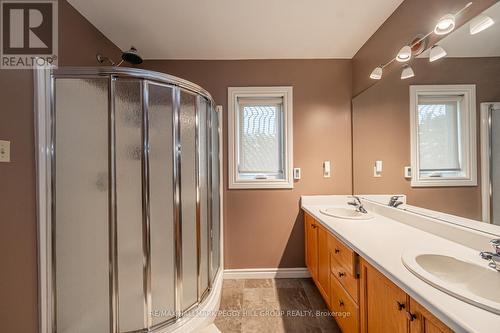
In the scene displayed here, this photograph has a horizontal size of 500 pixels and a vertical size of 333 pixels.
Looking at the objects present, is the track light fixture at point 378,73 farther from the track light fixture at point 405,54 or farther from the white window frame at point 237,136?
the white window frame at point 237,136

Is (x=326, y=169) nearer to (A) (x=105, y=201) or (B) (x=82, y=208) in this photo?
(A) (x=105, y=201)

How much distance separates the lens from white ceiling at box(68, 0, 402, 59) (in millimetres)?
1479

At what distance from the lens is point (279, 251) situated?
7.20 feet

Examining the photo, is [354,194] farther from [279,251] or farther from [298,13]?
[298,13]

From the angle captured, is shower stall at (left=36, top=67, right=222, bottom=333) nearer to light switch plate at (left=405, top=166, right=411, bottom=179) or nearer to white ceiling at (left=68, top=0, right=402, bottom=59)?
white ceiling at (left=68, top=0, right=402, bottom=59)

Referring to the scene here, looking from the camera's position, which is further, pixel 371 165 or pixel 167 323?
pixel 371 165

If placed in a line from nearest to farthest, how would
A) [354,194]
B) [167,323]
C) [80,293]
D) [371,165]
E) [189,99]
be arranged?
[80,293] → [167,323] → [189,99] → [371,165] → [354,194]

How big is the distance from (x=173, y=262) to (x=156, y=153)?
784 mm

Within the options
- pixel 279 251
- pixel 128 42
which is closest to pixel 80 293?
pixel 279 251

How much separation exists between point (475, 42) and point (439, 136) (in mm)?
502

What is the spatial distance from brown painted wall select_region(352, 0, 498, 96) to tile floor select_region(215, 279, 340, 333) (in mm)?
2090

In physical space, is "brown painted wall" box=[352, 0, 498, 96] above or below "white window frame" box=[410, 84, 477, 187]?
above

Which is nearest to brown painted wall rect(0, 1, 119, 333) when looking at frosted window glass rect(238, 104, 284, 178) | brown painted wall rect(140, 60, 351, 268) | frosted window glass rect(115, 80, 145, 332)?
frosted window glass rect(115, 80, 145, 332)
